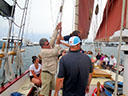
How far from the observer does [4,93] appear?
2316 millimetres

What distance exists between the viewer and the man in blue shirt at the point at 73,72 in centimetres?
133

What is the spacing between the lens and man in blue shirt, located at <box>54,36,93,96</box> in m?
1.33

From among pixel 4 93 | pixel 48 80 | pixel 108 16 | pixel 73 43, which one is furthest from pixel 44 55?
pixel 108 16

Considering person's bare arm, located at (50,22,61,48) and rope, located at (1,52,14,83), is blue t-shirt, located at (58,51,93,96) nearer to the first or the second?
person's bare arm, located at (50,22,61,48)

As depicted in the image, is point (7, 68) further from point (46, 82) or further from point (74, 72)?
point (74, 72)

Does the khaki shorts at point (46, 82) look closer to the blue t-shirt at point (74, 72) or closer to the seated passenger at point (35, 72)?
the seated passenger at point (35, 72)

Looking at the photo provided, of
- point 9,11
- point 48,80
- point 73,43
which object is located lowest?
point 48,80

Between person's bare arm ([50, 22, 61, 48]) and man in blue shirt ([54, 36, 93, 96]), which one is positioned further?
person's bare arm ([50, 22, 61, 48])

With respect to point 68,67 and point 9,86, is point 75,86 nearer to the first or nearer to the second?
point 68,67

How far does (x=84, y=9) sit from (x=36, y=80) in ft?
10.3

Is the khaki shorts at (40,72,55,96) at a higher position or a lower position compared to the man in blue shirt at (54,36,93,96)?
lower

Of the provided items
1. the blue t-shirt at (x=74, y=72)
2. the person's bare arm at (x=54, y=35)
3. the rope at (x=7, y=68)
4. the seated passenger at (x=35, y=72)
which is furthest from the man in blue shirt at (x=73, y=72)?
the seated passenger at (x=35, y=72)

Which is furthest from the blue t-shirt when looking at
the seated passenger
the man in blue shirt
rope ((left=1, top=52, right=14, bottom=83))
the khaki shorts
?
the seated passenger

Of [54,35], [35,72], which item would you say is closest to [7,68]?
[35,72]
